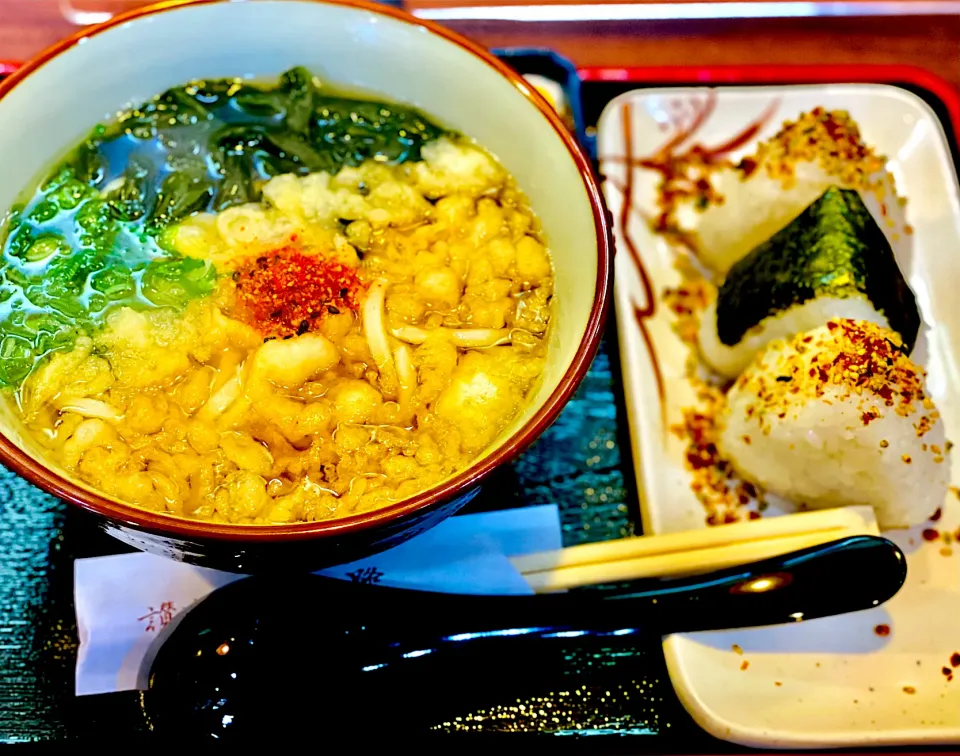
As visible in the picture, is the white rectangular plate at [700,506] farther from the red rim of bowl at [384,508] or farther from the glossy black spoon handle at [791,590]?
the red rim of bowl at [384,508]

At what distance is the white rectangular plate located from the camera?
54.7 inches

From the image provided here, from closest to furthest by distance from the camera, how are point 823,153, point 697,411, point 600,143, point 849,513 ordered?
point 849,513 → point 697,411 → point 823,153 → point 600,143

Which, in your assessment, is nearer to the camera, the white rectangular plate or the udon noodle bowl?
the udon noodle bowl

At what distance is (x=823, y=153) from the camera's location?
1.91 metres

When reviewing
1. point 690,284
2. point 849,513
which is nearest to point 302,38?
point 690,284

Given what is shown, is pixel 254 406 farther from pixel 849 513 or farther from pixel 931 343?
pixel 931 343

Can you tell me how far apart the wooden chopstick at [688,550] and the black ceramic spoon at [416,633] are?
48 mm

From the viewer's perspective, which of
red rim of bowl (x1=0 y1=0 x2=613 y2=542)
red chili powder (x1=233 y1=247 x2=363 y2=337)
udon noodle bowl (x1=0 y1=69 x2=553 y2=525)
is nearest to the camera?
red rim of bowl (x1=0 y1=0 x2=613 y2=542)

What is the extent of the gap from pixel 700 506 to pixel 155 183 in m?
1.24

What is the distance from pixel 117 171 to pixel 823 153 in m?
1.55

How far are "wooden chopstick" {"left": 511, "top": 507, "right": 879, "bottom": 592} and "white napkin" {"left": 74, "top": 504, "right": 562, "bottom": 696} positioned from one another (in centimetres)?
4

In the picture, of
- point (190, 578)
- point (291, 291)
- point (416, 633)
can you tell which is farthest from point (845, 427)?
point (190, 578)

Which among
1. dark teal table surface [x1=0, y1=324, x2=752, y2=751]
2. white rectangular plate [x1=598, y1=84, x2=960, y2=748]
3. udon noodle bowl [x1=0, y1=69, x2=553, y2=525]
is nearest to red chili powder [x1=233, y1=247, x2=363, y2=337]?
udon noodle bowl [x1=0, y1=69, x2=553, y2=525]

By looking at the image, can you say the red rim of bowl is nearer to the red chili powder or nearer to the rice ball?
the red chili powder
